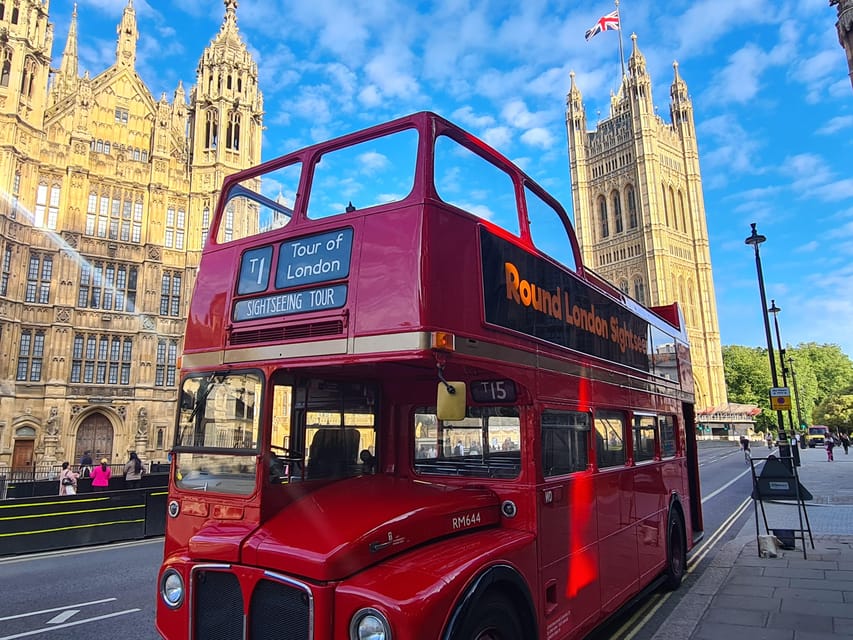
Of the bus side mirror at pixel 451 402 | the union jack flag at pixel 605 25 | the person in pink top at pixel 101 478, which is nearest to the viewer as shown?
the bus side mirror at pixel 451 402

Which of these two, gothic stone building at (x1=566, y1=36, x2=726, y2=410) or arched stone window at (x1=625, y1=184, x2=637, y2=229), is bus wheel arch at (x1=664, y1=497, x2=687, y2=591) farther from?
arched stone window at (x1=625, y1=184, x2=637, y2=229)

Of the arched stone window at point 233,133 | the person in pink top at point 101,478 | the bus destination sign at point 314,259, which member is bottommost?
the person in pink top at point 101,478

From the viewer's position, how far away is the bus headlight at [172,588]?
12.2 ft

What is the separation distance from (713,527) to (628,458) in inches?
313

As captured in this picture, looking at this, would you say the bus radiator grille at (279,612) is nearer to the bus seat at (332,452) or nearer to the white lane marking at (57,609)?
the bus seat at (332,452)

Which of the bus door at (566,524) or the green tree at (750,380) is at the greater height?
the green tree at (750,380)

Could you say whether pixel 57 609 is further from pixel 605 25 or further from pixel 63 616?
pixel 605 25

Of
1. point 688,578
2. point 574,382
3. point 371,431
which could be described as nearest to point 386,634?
point 371,431

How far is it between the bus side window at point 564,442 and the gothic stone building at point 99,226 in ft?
95.6

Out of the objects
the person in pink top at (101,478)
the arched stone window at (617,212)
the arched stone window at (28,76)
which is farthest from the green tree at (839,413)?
the arched stone window at (28,76)

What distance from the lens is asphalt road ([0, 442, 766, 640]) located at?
245 inches

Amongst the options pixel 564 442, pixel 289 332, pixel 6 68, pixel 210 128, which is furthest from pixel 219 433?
pixel 210 128

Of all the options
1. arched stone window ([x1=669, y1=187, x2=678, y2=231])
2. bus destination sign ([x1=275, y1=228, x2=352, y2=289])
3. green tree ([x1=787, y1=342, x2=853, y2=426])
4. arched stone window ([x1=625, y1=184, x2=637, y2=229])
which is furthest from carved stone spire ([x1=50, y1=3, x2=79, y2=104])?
green tree ([x1=787, y1=342, x2=853, y2=426])

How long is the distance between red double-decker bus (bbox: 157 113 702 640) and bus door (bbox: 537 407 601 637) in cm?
2
